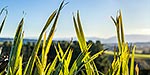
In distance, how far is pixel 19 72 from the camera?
0.55 metres

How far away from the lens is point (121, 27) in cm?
59

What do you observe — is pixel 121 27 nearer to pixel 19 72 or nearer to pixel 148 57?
pixel 19 72

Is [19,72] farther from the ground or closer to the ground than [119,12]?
closer to the ground

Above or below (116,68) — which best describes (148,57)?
below

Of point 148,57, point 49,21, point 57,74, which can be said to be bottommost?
point 148,57

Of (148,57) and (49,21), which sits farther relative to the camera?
(148,57)

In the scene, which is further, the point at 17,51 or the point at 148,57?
the point at 148,57

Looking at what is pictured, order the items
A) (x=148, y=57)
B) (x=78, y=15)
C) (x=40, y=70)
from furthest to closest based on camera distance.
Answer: (x=148, y=57) < (x=78, y=15) < (x=40, y=70)

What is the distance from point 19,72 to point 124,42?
0.22 metres

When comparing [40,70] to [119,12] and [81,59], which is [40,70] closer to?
[81,59]

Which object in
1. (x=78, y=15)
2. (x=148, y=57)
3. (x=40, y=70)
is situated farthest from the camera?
(x=148, y=57)

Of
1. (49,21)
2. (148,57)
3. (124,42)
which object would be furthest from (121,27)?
(148,57)

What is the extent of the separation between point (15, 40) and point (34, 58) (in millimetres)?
60

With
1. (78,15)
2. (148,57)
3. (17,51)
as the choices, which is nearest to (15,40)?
(17,51)
